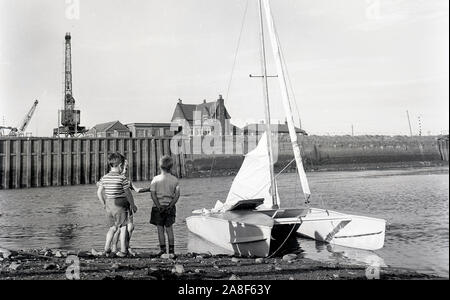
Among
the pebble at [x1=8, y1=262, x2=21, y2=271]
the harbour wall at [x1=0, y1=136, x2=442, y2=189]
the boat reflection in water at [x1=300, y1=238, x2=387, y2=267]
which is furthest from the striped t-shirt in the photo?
the harbour wall at [x1=0, y1=136, x2=442, y2=189]

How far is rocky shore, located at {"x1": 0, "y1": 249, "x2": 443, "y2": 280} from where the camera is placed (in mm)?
7832

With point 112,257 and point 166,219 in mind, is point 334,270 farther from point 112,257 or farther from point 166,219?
point 112,257

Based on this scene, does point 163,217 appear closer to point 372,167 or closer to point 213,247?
point 213,247

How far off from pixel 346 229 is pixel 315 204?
45.0 feet

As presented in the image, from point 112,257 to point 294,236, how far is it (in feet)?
25.9

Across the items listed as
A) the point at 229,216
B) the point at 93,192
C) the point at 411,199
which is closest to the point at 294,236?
the point at 229,216

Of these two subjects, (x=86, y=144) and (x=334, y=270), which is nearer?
(x=334, y=270)

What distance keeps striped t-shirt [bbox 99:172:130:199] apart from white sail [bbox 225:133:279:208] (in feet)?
23.4

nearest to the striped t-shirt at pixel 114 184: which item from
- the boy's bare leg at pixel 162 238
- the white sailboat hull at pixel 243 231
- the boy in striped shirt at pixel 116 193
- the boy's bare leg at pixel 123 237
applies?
the boy in striped shirt at pixel 116 193

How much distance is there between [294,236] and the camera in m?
15.7

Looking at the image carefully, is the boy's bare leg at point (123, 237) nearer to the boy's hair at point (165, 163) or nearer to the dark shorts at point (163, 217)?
the dark shorts at point (163, 217)

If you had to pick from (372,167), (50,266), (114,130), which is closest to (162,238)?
(50,266)

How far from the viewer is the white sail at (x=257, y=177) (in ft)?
52.1

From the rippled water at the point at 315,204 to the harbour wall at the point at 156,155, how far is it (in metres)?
8.85
